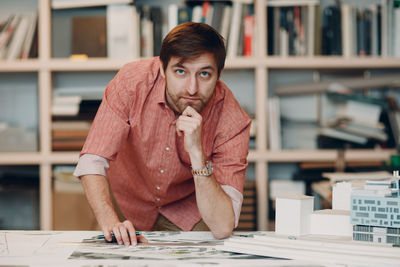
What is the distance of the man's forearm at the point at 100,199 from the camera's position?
4.50ft

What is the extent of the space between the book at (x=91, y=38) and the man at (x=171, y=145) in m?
1.01

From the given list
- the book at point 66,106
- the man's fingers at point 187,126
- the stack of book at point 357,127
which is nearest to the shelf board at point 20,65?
the book at point 66,106

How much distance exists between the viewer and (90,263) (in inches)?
41.0

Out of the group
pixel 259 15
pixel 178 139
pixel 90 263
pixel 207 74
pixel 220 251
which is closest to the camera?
pixel 90 263

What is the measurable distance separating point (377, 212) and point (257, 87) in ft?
5.11

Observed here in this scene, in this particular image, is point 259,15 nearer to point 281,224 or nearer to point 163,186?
point 163,186

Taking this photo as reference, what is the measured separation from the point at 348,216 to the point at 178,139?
685mm

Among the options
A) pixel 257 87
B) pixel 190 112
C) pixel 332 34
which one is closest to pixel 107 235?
pixel 190 112

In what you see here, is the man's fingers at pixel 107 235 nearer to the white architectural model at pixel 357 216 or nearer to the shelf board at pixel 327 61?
the white architectural model at pixel 357 216

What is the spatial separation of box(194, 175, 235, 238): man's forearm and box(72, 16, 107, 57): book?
146 centimetres

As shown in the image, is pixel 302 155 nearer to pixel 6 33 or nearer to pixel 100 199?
pixel 100 199

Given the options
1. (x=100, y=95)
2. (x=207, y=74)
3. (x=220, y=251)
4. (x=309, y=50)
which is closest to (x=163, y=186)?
(x=207, y=74)

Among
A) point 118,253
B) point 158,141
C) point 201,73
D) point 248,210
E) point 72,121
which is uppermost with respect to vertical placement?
point 201,73

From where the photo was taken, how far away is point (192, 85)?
1.43 metres
